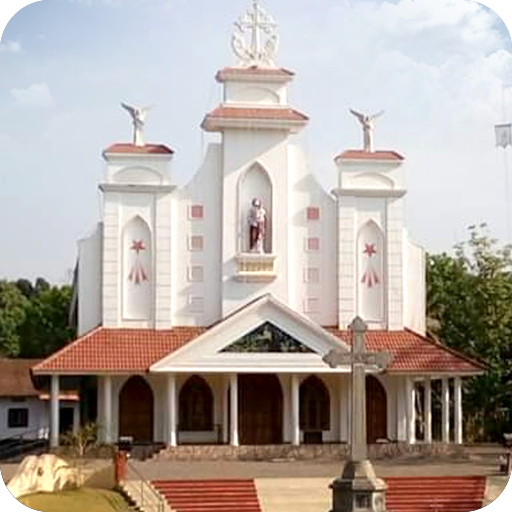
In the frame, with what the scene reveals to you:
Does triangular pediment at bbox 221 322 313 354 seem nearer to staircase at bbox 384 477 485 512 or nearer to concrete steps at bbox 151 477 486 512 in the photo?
concrete steps at bbox 151 477 486 512

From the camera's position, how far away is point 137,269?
33531 millimetres

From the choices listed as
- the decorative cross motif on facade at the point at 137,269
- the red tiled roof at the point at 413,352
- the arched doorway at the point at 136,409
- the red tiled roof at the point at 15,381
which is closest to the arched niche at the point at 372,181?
the red tiled roof at the point at 413,352

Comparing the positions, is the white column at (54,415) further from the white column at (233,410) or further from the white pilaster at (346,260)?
the white pilaster at (346,260)

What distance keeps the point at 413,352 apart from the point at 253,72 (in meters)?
7.51

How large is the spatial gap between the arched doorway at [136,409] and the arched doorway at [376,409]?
5080 mm

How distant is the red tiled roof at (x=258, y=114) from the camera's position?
Result: 33375 millimetres

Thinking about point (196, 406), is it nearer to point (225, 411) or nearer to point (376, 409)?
point (225, 411)

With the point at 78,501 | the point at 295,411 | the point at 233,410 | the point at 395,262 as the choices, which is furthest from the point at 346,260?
the point at 78,501

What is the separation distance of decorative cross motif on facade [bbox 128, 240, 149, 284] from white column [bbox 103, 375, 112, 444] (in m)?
2.51

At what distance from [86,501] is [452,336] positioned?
16.5m

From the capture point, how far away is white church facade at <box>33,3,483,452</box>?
33.2 m

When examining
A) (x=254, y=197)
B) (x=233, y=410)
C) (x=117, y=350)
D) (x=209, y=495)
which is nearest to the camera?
(x=209, y=495)

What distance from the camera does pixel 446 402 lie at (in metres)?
33.9

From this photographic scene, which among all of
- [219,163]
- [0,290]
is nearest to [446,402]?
[219,163]
